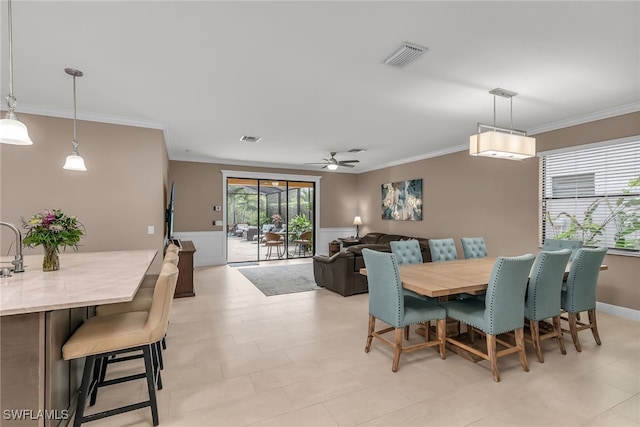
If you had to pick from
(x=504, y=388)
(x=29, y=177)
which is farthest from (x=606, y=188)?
(x=29, y=177)

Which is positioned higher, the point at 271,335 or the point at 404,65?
the point at 404,65

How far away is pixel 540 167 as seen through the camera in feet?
16.1

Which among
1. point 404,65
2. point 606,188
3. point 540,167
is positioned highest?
point 404,65

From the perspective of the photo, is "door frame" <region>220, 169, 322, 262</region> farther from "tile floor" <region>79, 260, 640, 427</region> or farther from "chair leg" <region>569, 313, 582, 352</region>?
"chair leg" <region>569, 313, 582, 352</region>

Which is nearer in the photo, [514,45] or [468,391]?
[468,391]

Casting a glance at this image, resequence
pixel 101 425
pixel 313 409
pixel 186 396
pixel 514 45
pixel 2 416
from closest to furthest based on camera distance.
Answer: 1. pixel 2 416
2. pixel 101 425
3. pixel 313 409
4. pixel 186 396
5. pixel 514 45

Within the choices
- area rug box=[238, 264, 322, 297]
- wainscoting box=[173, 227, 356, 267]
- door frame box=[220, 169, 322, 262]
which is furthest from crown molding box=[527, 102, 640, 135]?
wainscoting box=[173, 227, 356, 267]

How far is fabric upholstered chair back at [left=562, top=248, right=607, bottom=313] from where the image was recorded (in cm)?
311

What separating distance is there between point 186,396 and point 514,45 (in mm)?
3800

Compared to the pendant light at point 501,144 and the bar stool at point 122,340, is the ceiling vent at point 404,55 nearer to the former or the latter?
the pendant light at point 501,144

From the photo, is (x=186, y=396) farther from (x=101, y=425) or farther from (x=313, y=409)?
(x=313, y=409)

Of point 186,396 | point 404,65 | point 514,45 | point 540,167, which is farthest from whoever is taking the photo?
point 540,167

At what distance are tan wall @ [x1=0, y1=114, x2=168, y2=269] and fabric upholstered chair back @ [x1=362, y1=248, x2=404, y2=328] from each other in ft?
11.4

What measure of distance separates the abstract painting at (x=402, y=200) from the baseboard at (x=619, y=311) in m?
3.63
